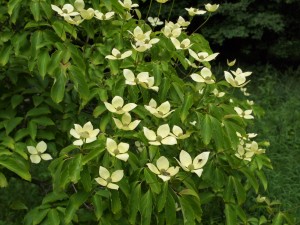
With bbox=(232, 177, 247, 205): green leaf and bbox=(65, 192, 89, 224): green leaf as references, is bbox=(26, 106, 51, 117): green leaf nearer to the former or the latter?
bbox=(65, 192, 89, 224): green leaf

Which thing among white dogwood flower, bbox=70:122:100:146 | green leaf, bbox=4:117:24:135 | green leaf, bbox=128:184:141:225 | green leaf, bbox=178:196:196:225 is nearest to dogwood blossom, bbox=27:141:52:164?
green leaf, bbox=4:117:24:135

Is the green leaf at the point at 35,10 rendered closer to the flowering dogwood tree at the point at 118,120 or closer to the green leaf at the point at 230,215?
the flowering dogwood tree at the point at 118,120

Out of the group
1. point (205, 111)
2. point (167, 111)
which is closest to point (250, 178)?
point (205, 111)

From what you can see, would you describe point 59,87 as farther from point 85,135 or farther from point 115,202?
point 115,202

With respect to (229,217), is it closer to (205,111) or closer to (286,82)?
(205,111)

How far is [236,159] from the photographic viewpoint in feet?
5.98

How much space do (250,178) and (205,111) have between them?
0.41m

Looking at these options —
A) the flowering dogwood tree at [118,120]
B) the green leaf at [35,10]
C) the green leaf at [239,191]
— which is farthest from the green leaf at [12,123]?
the green leaf at [239,191]

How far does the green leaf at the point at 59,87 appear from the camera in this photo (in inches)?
61.8

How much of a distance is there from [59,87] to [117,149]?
34 centimetres

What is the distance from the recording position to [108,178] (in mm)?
1369

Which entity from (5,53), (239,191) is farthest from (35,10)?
(239,191)

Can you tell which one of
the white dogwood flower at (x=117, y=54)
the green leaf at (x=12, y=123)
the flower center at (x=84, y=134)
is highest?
the white dogwood flower at (x=117, y=54)

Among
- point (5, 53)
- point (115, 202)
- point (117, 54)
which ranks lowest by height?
point (115, 202)
